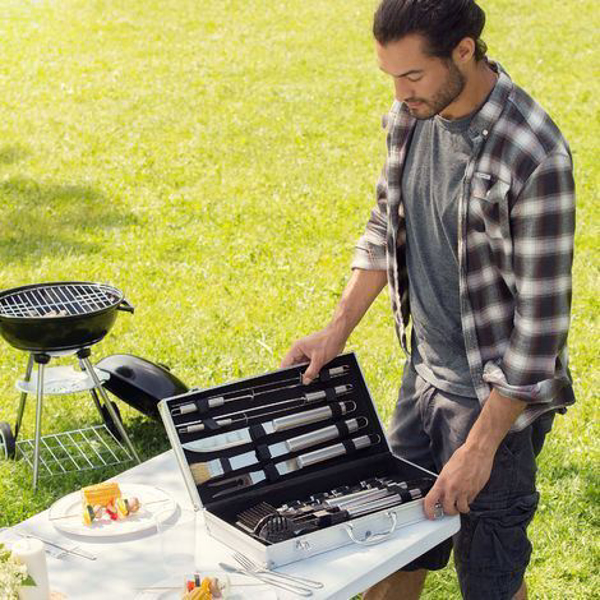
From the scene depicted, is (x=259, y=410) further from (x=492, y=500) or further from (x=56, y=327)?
(x=56, y=327)

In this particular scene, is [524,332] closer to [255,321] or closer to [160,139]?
[255,321]

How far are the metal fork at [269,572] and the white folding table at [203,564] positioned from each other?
20 millimetres

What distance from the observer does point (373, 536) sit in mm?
3051

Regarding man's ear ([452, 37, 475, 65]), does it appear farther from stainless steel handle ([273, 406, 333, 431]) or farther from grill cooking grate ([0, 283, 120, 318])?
grill cooking grate ([0, 283, 120, 318])

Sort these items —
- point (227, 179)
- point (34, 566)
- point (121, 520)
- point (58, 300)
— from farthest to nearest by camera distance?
point (227, 179) < point (58, 300) < point (121, 520) < point (34, 566)

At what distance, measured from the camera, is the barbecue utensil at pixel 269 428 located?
328 centimetres

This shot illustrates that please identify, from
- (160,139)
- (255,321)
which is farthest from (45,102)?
(255,321)

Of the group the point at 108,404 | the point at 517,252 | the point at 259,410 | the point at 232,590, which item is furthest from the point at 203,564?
the point at 108,404

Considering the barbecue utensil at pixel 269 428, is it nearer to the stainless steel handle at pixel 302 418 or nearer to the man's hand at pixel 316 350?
the stainless steel handle at pixel 302 418

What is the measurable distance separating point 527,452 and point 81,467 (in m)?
2.95

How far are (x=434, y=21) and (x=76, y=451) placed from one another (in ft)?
11.8

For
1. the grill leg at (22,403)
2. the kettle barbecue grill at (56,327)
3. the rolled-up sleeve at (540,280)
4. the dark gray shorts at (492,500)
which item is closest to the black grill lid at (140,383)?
the kettle barbecue grill at (56,327)

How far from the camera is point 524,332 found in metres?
3.05

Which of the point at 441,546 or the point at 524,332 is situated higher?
the point at 524,332
